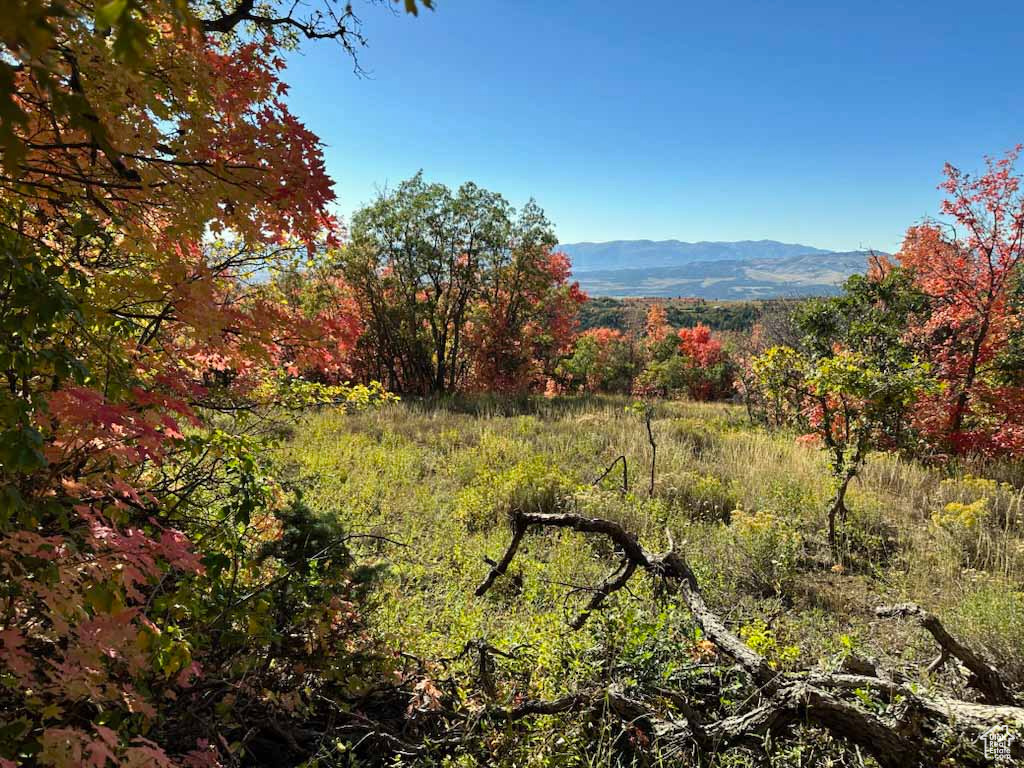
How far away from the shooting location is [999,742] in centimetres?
168

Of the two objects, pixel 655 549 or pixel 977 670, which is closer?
pixel 977 670

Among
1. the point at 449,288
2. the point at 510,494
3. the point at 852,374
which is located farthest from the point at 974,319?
the point at 449,288

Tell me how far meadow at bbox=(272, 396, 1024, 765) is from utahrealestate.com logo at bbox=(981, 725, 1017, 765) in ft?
1.49

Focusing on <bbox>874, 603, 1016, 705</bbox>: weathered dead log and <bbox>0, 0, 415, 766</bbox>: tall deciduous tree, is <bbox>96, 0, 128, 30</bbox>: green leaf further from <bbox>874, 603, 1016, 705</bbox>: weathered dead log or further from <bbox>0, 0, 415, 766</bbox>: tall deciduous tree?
<bbox>874, 603, 1016, 705</bbox>: weathered dead log

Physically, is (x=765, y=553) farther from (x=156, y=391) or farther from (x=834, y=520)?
(x=156, y=391)

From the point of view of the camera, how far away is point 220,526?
2.59 meters

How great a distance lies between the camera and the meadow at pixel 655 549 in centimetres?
255

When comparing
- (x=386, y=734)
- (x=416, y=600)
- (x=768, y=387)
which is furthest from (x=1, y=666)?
(x=768, y=387)

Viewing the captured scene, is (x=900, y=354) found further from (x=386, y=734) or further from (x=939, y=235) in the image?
(x=386, y=734)

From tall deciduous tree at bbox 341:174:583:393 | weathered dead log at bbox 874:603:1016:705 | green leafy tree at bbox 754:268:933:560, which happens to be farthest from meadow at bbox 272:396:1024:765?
tall deciduous tree at bbox 341:174:583:393

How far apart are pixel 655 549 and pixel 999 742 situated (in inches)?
114

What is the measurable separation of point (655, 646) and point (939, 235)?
937cm

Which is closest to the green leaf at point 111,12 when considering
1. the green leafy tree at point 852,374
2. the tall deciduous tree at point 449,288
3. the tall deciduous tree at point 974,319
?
the green leafy tree at point 852,374

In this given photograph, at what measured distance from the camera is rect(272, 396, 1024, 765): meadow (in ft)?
8.36
